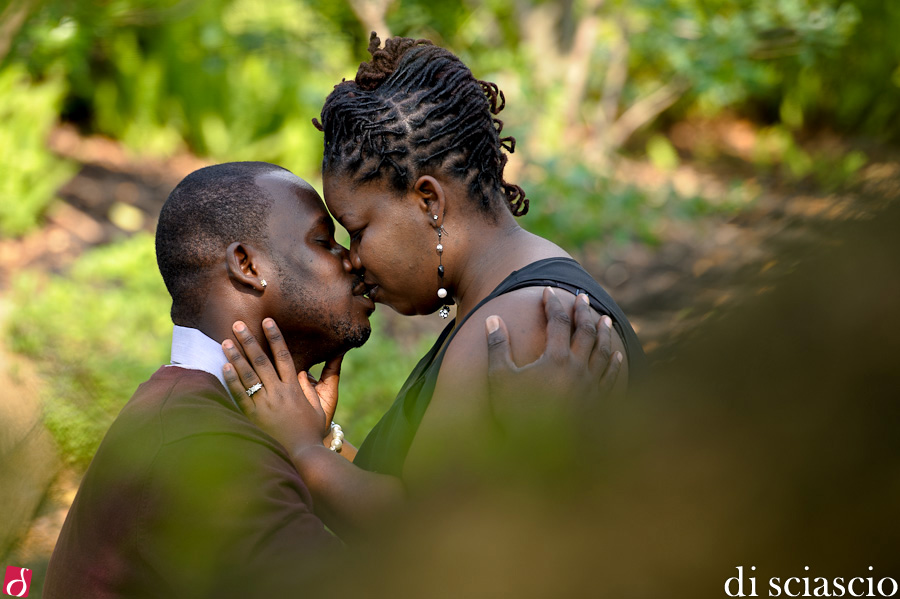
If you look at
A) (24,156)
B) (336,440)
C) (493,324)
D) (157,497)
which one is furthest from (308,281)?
(24,156)

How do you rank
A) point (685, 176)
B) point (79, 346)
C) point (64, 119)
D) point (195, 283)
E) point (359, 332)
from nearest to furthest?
point (195, 283) < point (359, 332) < point (79, 346) < point (64, 119) < point (685, 176)

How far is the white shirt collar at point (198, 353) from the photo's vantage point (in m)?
2.40

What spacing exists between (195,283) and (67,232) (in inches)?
283

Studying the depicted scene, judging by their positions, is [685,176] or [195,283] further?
[685,176]

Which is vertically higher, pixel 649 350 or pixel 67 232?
pixel 67 232

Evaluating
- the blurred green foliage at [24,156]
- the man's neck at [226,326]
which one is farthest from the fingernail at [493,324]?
the blurred green foliage at [24,156]

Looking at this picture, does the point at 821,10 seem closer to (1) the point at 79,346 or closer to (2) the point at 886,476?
(1) the point at 79,346

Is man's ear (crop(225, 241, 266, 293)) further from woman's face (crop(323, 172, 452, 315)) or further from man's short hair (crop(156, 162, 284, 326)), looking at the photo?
woman's face (crop(323, 172, 452, 315))

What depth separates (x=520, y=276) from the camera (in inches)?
91.8

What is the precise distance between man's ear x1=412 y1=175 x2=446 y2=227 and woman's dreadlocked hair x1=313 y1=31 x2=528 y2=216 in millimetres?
33

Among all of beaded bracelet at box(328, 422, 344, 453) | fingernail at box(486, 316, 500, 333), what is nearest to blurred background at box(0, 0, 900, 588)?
beaded bracelet at box(328, 422, 344, 453)

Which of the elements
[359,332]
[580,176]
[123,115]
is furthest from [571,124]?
[359,332]

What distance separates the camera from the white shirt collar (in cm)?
240

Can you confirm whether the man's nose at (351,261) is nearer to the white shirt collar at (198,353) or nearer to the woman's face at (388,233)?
the woman's face at (388,233)
